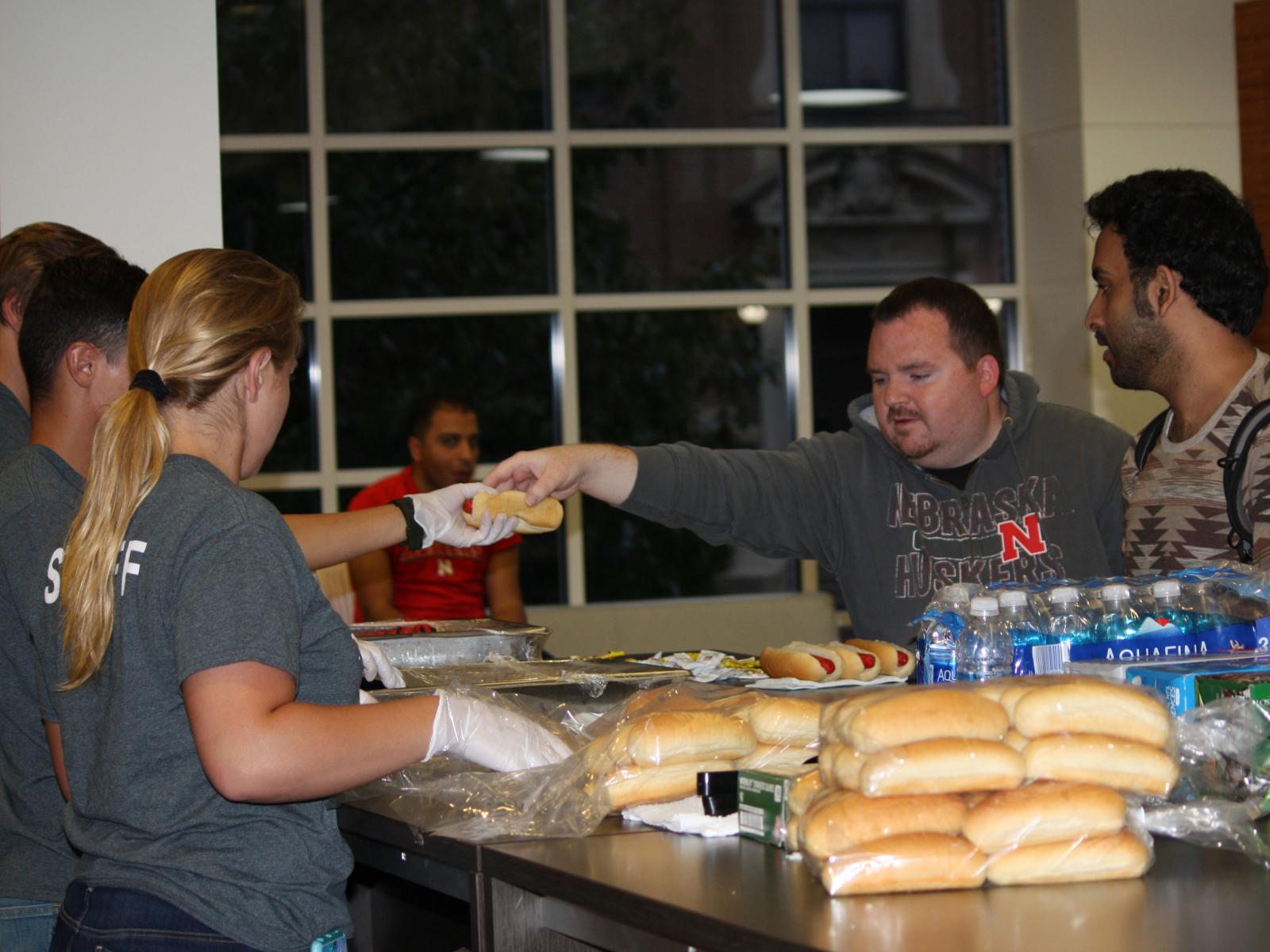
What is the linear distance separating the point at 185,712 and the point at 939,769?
2.63ft

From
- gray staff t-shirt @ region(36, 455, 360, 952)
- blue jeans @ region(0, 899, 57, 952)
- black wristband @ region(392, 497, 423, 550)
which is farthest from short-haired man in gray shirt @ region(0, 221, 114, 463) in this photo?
gray staff t-shirt @ region(36, 455, 360, 952)

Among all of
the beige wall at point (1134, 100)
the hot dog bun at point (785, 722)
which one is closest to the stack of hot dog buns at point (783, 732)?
the hot dog bun at point (785, 722)

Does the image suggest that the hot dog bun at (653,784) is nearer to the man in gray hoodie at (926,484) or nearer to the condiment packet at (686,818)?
the condiment packet at (686,818)

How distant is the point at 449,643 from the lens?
8.68ft

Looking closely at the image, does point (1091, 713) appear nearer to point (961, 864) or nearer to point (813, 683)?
point (961, 864)

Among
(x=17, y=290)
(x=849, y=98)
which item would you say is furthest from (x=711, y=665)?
(x=849, y=98)

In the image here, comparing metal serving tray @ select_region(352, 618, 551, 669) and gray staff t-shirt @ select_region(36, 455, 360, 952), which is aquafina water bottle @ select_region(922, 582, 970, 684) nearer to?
gray staff t-shirt @ select_region(36, 455, 360, 952)

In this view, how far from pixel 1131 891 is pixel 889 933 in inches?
10.3

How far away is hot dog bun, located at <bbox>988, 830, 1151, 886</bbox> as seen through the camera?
1.25 metres

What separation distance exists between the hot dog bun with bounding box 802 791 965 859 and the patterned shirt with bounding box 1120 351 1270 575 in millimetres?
1369

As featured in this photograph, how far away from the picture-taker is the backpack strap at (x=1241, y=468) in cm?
232

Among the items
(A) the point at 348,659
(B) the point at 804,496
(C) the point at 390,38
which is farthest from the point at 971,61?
(A) the point at 348,659

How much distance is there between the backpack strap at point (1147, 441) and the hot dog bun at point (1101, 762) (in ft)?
4.82

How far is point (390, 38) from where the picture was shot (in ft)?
21.5
